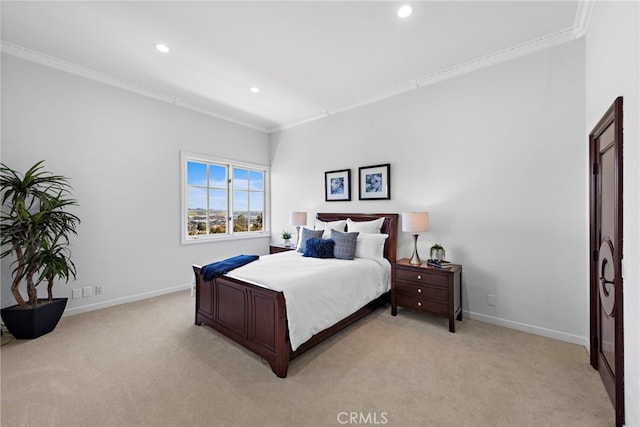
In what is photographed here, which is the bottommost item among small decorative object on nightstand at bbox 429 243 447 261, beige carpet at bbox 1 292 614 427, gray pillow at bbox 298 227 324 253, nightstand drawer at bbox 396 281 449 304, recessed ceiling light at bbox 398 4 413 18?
beige carpet at bbox 1 292 614 427

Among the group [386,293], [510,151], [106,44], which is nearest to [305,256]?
[386,293]

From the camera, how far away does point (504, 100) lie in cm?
298

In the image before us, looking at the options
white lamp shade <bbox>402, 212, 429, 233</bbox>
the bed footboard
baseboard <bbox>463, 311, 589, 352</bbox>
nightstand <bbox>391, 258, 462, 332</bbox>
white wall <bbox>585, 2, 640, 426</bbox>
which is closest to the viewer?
white wall <bbox>585, 2, 640, 426</bbox>

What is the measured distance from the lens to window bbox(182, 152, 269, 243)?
4500 millimetres

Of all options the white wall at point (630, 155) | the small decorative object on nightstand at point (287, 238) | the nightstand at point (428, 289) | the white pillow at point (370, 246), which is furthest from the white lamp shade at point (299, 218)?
the white wall at point (630, 155)

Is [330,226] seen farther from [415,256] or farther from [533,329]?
[533,329]

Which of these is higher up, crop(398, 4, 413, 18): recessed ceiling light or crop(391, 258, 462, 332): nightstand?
crop(398, 4, 413, 18): recessed ceiling light

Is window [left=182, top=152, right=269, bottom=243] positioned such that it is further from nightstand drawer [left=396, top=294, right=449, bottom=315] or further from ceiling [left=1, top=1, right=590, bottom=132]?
nightstand drawer [left=396, top=294, right=449, bottom=315]

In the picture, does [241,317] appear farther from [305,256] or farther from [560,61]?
[560,61]

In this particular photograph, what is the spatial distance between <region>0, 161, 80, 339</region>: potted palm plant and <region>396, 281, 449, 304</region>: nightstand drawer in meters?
3.65

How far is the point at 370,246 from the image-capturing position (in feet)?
11.6

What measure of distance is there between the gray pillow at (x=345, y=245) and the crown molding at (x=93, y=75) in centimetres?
308

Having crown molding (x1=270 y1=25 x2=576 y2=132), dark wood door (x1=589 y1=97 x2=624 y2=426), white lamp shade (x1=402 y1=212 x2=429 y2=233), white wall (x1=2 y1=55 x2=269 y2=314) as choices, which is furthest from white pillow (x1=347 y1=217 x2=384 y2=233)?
white wall (x1=2 y1=55 x2=269 y2=314)

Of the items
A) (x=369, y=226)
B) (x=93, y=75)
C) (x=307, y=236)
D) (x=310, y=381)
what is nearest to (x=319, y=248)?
(x=307, y=236)
